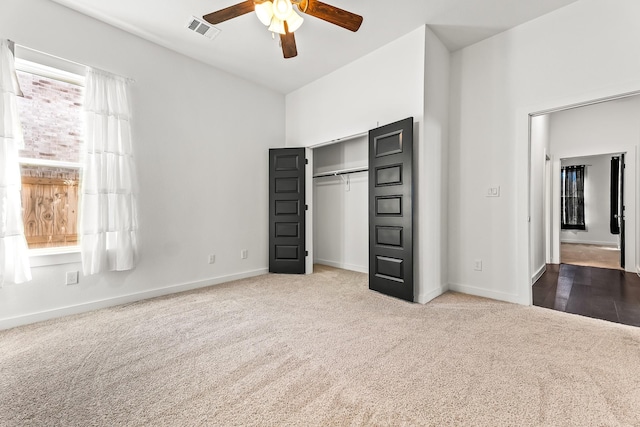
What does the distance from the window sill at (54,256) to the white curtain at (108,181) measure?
11 centimetres

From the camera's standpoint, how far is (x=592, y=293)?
349cm

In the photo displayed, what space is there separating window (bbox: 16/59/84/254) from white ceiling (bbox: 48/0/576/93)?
32.0 inches

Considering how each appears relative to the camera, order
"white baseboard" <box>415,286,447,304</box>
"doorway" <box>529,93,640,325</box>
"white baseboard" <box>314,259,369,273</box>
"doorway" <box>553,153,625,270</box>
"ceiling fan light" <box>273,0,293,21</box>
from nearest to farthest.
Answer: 1. "ceiling fan light" <box>273,0,293,21</box>
2. "white baseboard" <box>415,286,447,304</box>
3. "doorway" <box>529,93,640,325</box>
4. "white baseboard" <box>314,259,369,273</box>
5. "doorway" <box>553,153,625,270</box>

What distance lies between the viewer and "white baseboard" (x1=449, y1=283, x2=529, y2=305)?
315cm

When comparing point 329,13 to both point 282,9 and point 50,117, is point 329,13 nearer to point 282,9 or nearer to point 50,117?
point 282,9

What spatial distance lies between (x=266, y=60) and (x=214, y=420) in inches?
156

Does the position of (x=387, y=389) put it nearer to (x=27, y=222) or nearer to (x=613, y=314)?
(x=613, y=314)

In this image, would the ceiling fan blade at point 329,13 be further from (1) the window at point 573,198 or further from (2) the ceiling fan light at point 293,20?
(1) the window at point 573,198

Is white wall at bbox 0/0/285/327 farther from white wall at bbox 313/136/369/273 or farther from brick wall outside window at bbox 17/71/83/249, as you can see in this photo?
white wall at bbox 313/136/369/273

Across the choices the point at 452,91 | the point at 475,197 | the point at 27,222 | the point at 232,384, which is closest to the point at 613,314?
the point at 475,197

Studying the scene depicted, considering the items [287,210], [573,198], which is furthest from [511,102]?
[573,198]

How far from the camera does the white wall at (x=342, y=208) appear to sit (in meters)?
4.73

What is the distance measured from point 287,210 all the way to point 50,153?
284cm

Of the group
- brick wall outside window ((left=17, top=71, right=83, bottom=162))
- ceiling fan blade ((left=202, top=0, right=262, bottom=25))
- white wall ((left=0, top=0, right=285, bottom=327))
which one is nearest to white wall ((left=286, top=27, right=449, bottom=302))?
white wall ((left=0, top=0, right=285, bottom=327))
